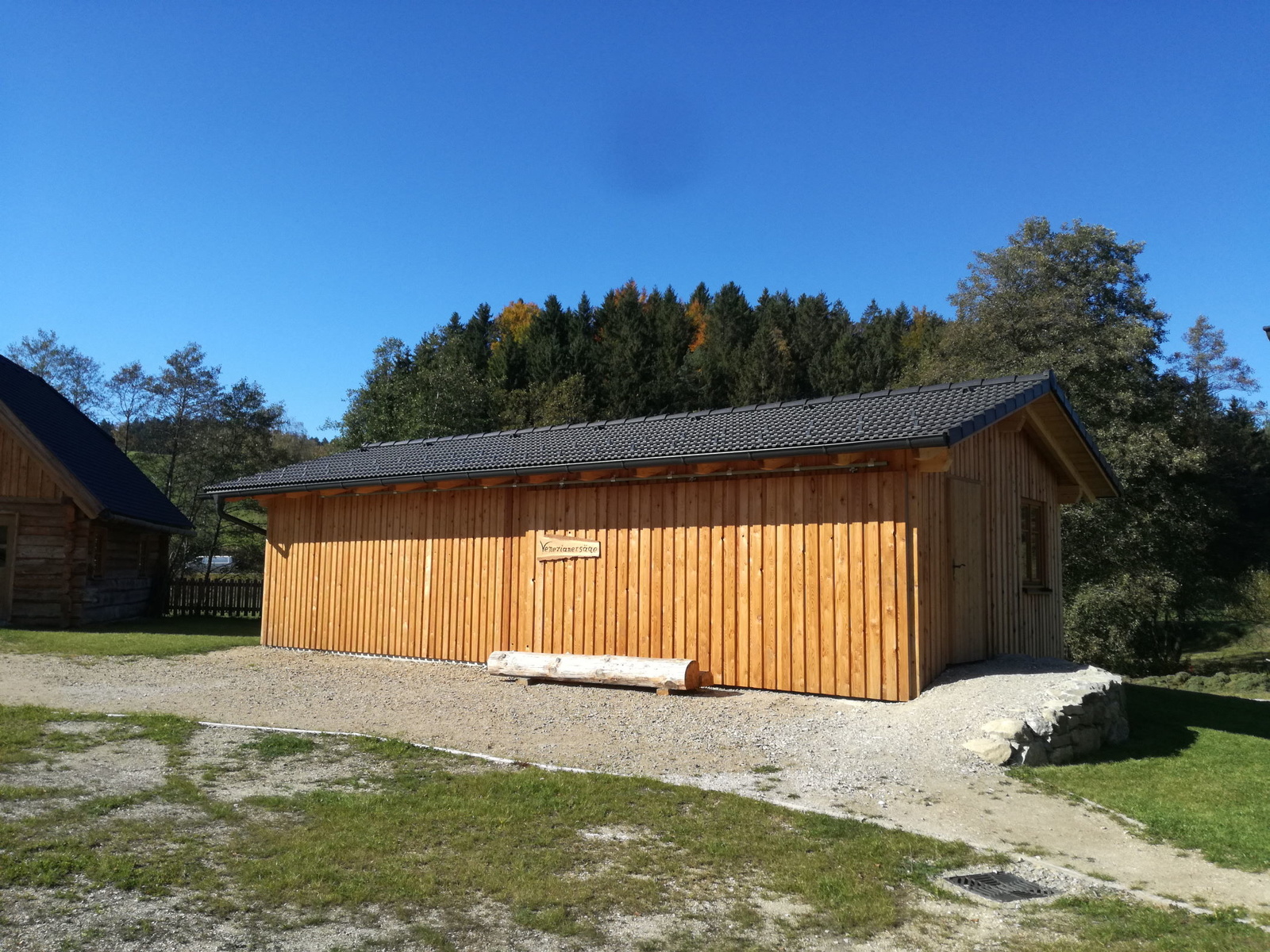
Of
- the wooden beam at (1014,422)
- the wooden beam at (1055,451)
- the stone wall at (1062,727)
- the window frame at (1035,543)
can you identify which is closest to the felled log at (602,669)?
the stone wall at (1062,727)

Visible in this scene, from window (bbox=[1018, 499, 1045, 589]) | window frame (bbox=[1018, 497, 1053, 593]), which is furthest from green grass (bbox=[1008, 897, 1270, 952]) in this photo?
window (bbox=[1018, 499, 1045, 589])

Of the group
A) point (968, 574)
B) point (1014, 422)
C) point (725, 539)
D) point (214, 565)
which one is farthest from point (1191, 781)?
point (214, 565)

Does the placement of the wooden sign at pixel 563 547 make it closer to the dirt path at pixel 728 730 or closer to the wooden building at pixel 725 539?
the wooden building at pixel 725 539

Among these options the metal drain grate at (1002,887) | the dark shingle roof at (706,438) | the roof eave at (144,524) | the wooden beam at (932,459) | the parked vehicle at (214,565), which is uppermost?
the dark shingle roof at (706,438)

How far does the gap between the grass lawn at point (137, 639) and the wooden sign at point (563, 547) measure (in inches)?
240

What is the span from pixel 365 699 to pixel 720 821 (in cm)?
573

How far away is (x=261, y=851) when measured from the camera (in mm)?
4531

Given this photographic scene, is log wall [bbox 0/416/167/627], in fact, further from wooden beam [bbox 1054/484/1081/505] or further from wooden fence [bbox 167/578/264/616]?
wooden beam [bbox 1054/484/1081/505]

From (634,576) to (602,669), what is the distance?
1369 millimetres

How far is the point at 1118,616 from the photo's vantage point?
22203mm

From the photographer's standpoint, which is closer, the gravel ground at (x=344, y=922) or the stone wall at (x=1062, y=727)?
the gravel ground at (x=344, y=922)

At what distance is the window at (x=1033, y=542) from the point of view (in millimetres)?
12977

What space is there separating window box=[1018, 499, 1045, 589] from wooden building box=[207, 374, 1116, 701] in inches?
1.3

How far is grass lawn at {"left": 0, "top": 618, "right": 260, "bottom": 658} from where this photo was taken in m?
14.0
